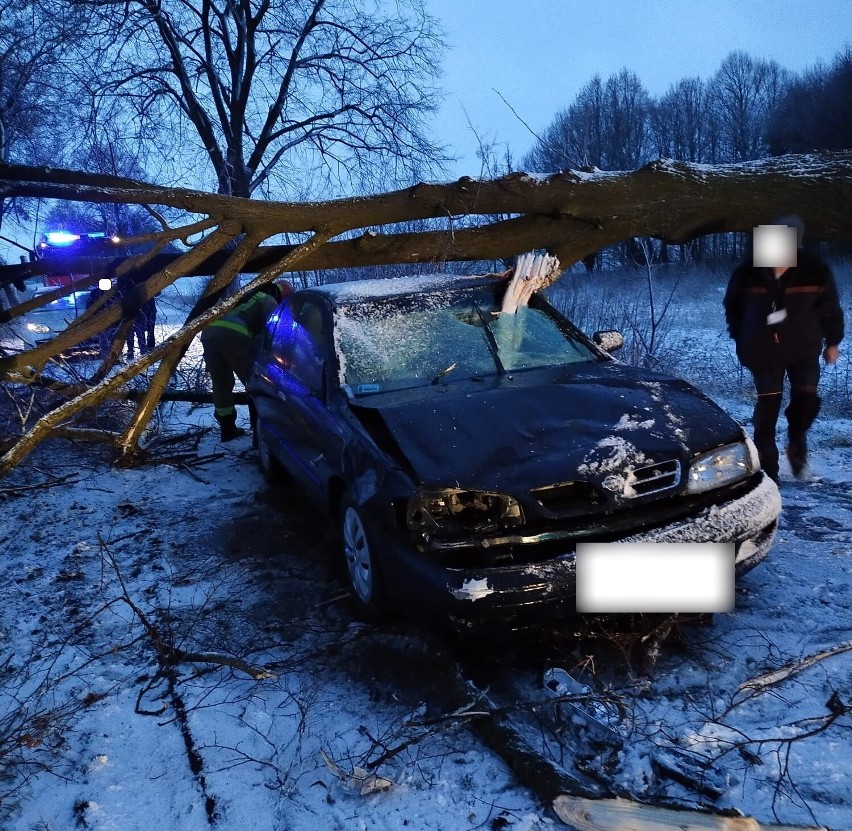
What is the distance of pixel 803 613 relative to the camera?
132 inches

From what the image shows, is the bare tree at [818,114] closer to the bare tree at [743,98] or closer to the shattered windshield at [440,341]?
the bare tree at [743,98]

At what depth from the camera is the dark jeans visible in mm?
5168

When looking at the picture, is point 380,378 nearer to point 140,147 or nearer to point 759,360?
point 759,360

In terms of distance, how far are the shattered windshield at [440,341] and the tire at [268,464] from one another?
5.46ft

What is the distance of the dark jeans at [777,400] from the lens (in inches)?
203

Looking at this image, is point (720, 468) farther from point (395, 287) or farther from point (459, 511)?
point (395, 287)

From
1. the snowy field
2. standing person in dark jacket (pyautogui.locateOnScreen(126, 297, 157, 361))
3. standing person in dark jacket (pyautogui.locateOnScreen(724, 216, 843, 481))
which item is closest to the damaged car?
the snowy field

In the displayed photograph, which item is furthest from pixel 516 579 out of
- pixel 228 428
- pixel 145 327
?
pixel 145 327

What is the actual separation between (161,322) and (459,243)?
5.98 m

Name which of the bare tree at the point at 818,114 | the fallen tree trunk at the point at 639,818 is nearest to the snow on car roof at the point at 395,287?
the fallen tree trunk at the point at 639,818

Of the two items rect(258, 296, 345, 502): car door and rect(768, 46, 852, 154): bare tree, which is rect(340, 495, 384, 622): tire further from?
rect(768, 46, 852, 154): bare tree

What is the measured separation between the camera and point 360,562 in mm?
3578

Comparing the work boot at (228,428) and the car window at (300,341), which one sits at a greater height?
the car window at (300,341)

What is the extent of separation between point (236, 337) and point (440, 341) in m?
3.42
